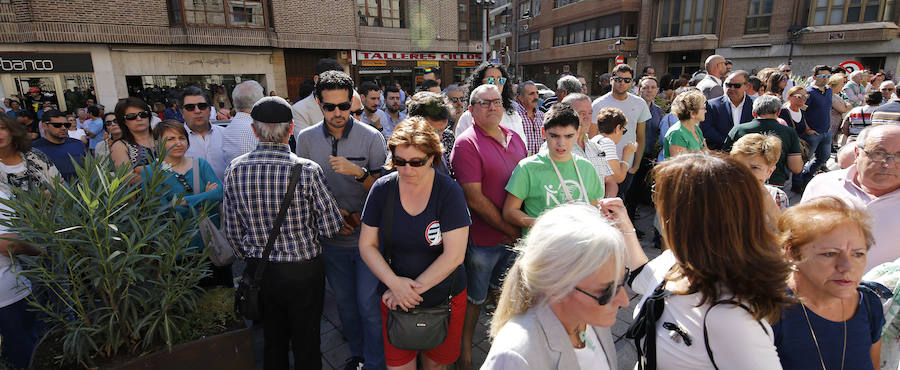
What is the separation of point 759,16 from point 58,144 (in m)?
30.5

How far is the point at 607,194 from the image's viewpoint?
3.75 meters

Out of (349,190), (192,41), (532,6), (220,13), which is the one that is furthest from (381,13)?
(532,6)

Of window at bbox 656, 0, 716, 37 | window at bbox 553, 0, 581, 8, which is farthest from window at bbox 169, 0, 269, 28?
window at bbox 553, 0, 581, 8

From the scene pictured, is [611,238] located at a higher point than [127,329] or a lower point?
higher

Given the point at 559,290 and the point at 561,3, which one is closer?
the point at 559,290

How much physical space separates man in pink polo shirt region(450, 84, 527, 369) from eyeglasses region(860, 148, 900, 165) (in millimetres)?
2072

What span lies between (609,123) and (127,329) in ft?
14.0

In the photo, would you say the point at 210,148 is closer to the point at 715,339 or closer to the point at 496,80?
the point at 496,80

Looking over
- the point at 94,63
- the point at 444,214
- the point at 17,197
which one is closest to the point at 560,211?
the point at 444,214

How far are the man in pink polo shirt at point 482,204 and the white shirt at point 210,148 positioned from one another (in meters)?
2.38

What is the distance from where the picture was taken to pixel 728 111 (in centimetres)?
543

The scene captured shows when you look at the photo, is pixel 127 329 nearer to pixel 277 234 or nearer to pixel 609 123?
pixel 277 234

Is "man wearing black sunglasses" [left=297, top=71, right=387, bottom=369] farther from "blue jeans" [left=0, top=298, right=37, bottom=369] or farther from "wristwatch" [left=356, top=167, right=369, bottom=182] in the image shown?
"blue jeans" [left=0, top=298, right=37, bottom=369]

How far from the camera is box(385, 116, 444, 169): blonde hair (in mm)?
2268
